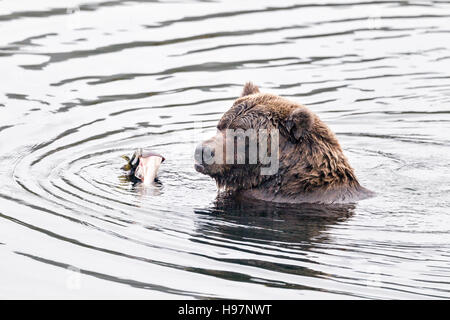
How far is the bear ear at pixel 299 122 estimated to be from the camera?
12012 mm

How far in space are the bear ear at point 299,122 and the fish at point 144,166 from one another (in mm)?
2083

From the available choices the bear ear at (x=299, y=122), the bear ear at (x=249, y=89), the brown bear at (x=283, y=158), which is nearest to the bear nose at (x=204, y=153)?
the brown bear at (x=283, y=158)

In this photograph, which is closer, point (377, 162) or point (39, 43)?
point (377, 162)

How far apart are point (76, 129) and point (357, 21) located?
25.4ft

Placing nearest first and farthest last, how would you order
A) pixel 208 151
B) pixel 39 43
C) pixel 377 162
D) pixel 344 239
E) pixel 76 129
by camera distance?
pixel 344 239 < pixel 208 151 < pixel 377 162 < pixel 76 129 < pixel 39 43

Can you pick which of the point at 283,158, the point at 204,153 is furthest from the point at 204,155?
the point at 283,158

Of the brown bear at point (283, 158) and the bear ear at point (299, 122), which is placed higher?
the bear ear at point (299, 122)

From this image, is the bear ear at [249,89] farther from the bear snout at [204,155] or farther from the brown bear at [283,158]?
the bear snout at [204,155]

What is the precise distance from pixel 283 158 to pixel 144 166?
2036 millimetres

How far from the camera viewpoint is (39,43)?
760 inches

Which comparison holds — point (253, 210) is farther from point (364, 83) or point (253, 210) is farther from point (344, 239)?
point (364, 83)

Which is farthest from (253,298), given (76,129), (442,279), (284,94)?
(284,94)

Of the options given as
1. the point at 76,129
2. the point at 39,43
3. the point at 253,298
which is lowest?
the point at 253,298

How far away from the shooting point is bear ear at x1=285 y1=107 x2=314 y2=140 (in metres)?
12.0
